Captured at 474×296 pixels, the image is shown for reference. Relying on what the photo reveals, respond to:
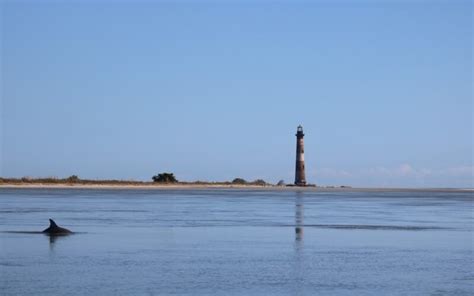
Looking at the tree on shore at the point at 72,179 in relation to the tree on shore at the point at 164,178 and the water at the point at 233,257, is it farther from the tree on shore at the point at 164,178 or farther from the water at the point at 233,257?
the water at the point at 233,257

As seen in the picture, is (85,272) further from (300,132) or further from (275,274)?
(300,132)

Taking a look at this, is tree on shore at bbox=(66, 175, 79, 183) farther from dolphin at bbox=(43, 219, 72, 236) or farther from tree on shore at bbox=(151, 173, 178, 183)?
dolphin at bbox=(43, 219, 72, 236)

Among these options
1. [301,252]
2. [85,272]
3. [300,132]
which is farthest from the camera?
[300,132]

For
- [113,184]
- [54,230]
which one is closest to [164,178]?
[113,184]

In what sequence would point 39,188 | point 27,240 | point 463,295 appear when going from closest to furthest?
point 463,295, point 27,240, point 39,188

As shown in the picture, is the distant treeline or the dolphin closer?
the dolphin

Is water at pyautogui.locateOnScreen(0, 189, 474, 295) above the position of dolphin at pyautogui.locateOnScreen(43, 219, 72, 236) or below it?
below

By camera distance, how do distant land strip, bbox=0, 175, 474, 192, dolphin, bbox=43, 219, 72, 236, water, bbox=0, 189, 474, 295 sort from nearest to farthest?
water, bbox=0, 189, 474, 295 < dolphin, bbox=43, 219, 72, 236 < distant land strip, bbox=0, 175, 474, 192

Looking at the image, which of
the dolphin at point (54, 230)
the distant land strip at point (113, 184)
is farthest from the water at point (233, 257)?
the distant land strip at point (113, 184)

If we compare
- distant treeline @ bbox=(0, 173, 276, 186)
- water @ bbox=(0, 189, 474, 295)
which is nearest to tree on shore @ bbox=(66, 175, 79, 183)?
distant treeline @ bbox=(0, 173, 276, 186)

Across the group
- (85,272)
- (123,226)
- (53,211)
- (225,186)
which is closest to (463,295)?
(85,272)

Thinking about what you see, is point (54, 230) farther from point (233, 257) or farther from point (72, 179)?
point (72, 179)

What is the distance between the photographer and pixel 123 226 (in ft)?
83.8

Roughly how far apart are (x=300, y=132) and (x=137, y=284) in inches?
2598
